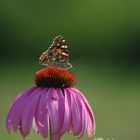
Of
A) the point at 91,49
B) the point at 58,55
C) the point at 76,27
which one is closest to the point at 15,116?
the point at 58,55

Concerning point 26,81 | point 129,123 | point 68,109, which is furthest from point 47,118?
point 26,81

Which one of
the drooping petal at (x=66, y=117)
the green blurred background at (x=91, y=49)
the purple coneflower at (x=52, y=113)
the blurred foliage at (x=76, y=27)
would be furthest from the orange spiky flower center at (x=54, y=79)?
the blurred foliage at (x=76, y=27)

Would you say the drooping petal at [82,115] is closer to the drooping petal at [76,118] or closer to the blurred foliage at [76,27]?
the drooping petal at [76,118]

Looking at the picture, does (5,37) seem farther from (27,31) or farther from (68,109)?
(68,109)

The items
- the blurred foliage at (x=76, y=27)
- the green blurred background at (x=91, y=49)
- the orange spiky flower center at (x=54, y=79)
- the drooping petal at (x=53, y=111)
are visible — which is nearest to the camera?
the drooping petal at (x=53, y=111)

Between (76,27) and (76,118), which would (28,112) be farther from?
(76,27)

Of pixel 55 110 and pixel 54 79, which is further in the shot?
pixel 54 79
